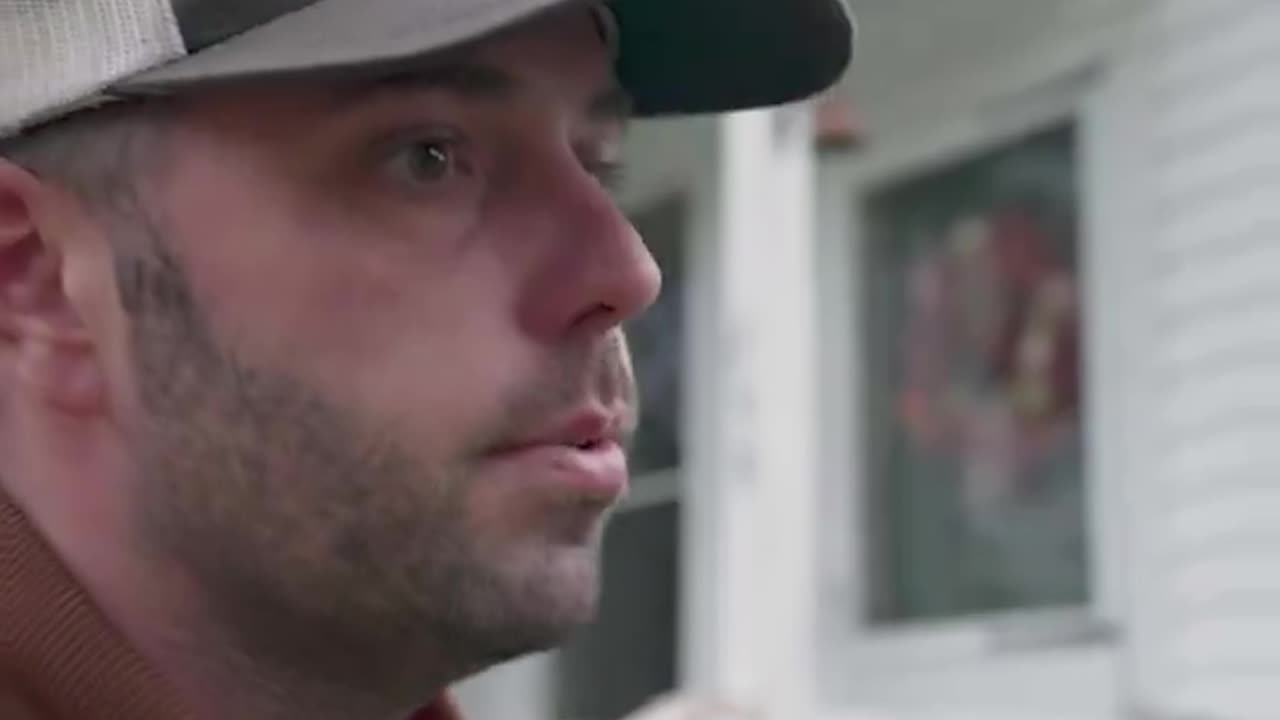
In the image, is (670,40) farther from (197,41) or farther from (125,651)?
(125,651)

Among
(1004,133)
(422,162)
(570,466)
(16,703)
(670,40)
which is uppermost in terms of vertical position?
(1004,133)

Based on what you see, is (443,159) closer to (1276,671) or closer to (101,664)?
(101,664)

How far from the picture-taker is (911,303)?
4.69m

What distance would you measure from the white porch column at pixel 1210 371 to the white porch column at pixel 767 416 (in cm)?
52

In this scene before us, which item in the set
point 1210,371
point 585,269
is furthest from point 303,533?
point 1210,371

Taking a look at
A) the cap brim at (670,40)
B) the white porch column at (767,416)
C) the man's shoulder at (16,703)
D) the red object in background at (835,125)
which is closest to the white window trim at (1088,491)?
the red object in background at (835,125)

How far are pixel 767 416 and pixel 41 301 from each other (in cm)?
262

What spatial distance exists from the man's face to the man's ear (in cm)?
3

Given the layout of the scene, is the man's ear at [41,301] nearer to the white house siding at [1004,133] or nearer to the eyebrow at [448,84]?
the eyebrow at [448,84]

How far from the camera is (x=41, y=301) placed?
4.17ft

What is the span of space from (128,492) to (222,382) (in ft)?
0.26

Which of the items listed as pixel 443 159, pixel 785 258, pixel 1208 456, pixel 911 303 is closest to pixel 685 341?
pixel 911 303

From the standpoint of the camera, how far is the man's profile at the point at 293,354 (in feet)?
3.99

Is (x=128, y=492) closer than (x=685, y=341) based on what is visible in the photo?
Yes
